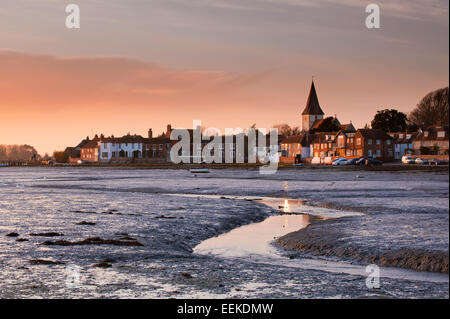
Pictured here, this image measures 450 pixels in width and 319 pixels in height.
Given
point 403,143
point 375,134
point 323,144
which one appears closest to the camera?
point 403,143

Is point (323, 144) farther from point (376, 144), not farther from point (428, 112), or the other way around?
point (428, 112)

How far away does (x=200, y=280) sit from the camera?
1466 cm

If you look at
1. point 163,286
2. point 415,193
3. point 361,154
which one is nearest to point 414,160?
point 361,154

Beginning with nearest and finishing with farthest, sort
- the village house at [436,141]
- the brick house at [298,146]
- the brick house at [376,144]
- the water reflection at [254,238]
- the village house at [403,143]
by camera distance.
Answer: the village house at [436,141]
the water reflection at [254,238]
the village house at [403,143]
the brick house at [376,144]
the brick house at [298,146]

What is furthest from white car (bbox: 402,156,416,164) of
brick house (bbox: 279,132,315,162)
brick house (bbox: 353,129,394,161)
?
brick house (bbox: 279,132,315,162)

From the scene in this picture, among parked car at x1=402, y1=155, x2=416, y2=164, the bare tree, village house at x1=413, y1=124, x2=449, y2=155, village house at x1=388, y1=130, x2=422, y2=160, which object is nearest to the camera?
village house at x1=413, y1=124, x2=449, y2=155

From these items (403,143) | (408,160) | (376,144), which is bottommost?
(408,160)

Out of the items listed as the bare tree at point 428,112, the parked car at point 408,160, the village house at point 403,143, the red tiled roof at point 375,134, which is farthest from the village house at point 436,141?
the red tiled roof at point 375,134

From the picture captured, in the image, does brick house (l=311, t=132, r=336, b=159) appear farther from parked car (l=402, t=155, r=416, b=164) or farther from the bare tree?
parked car (l=402, t=155, r=416, b=164)

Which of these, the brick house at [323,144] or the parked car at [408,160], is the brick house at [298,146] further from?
the parked car at [408,160]

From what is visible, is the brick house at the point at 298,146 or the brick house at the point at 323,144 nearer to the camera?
the brick house at the point at 323,144

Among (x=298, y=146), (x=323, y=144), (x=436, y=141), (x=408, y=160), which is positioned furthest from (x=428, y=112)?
(x=436, y=141)

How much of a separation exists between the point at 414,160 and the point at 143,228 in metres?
92.1

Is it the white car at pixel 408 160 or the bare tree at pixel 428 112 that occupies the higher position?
the bare tree at pixel 428 112
